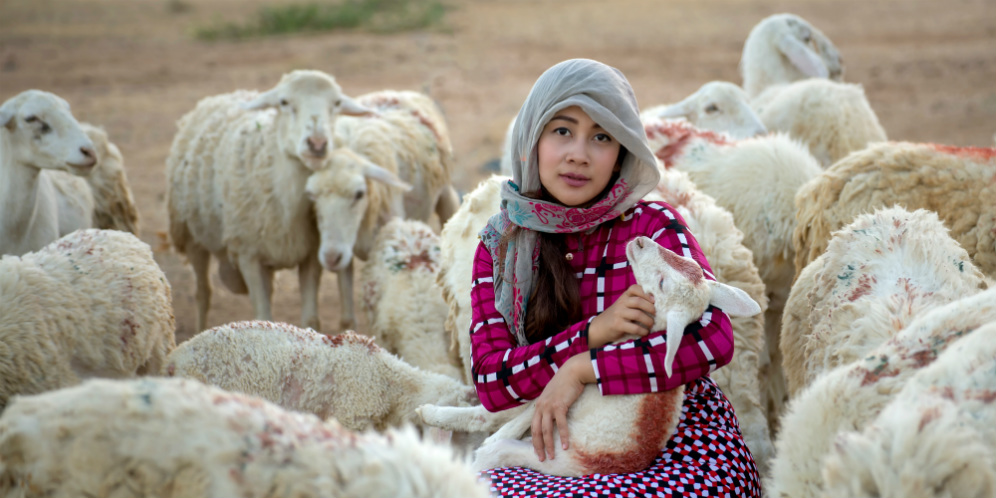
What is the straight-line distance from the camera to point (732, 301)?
7.24 feet

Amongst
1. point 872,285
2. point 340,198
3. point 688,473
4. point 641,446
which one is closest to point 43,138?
point 340,198

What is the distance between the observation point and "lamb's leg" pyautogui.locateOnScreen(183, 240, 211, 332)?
5.93m

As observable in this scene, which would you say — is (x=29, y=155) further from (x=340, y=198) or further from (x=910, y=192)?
(x=910, y=192)

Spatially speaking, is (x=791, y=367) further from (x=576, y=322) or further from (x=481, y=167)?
(x=481, y=167)

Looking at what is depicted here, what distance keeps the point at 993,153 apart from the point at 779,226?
0.97m

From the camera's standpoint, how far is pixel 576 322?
8.25 ft

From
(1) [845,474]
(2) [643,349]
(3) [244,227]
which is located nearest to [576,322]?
(2) [643,349]

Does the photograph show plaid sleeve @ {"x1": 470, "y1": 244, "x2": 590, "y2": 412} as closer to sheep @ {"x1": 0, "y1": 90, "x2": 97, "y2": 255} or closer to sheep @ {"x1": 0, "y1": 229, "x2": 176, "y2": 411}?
sheep @ {"x1": 0, "y1": 229, "x2": 176, "y2": 411}

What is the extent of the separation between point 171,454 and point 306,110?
3.84 meters

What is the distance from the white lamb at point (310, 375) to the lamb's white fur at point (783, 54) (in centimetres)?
467

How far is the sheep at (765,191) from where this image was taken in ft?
13.6

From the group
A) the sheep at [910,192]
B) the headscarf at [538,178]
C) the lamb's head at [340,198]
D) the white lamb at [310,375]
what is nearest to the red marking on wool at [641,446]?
the headscarf at [538,178]

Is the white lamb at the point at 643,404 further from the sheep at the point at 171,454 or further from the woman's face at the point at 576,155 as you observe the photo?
the sheep at the point at 171,454

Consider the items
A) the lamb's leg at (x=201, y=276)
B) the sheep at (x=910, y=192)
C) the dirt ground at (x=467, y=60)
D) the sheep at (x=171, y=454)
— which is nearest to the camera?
the sheep at (x=171, y=454)
